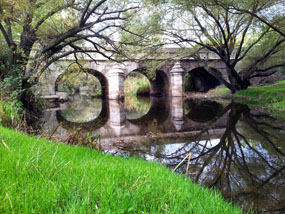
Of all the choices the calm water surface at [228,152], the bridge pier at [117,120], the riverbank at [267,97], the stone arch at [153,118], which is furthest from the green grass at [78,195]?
the riverbank at [267,97]

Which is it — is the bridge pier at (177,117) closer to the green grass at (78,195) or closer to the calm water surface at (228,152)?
the calm water surface at (228,152)

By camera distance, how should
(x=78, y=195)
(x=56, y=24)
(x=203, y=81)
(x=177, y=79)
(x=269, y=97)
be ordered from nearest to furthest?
(x=78, y=195) < (x=56, y=24) < (x=269, y=97) < (x=177, y=79) < (x=203, y=81)

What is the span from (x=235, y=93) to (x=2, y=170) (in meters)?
13.0

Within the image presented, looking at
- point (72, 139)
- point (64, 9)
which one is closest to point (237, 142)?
point (72, 139)

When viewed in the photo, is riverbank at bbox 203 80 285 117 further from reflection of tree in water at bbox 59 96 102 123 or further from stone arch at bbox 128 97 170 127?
reflection of tree in water at bbox 59 96 102 123

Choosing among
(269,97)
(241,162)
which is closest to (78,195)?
(241,162)

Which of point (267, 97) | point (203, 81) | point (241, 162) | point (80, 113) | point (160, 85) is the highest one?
point (203, 81)

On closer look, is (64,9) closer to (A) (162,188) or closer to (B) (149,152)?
(B) (149,152)

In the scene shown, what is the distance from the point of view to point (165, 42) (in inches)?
398

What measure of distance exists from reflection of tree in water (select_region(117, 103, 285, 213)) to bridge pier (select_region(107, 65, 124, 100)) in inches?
492

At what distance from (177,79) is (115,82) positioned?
5.20 metres

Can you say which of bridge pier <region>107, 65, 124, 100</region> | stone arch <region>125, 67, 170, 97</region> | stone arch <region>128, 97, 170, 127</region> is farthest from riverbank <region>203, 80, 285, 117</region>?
bridge pier <region>107, 65, 124, 100</region>

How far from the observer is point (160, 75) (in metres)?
20.0

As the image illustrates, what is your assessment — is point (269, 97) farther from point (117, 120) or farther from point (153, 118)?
point (117, 120)
